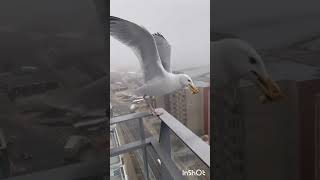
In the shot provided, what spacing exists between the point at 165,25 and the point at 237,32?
0.26 meters

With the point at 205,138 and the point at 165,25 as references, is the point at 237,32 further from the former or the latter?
the point at 205,138

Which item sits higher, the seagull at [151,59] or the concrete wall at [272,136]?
the seagull at [151,59]

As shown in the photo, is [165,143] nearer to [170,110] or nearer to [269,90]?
[170,110]

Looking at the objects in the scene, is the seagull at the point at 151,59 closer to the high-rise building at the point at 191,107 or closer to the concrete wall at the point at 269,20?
the high-rise building at the point at 191,107

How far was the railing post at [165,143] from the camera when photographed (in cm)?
102

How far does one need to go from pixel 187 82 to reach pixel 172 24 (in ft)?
0.62

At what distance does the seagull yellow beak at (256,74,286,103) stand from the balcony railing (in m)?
0.27

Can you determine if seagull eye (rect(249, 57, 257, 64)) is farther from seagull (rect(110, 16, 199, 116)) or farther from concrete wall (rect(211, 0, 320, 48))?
seagull (rect(110, 16, 199, 116))

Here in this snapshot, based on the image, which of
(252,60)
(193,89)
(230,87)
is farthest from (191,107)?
(252,60)

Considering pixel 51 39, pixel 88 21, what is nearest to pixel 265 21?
pixel 88 21

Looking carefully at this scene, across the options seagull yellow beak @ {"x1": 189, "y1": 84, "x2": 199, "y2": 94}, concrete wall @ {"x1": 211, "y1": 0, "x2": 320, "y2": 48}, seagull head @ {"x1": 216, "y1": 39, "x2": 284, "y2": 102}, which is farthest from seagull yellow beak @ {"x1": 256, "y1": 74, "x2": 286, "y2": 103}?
seagull yellow beak @ {"x1": 189, "y1": 84, "x2": 199, "y2": 94}

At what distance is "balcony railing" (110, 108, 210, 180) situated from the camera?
1.01 meters

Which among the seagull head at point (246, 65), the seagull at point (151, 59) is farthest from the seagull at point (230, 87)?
the seagull at point (151, 59)

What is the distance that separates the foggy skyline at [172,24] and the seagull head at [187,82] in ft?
0.11
